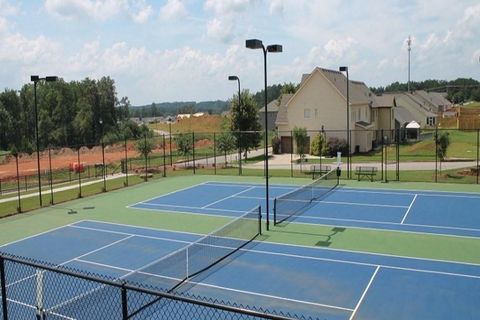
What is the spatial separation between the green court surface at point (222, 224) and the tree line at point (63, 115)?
190 ft

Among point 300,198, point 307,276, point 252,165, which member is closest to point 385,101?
point 252,165

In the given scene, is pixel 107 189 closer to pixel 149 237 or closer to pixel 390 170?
pixel 149 237

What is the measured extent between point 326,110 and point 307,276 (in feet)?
126

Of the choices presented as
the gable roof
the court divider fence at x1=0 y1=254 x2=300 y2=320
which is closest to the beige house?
the gable roof

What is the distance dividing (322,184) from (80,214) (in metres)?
13.3

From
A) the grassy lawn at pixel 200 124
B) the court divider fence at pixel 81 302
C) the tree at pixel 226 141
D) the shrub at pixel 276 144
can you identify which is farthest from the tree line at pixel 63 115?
the court divider fence at pixel 81 302

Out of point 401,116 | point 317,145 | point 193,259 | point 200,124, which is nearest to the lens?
point 193,259

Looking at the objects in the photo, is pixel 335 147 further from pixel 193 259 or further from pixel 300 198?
pixel 193 259

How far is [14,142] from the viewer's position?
83750 mm

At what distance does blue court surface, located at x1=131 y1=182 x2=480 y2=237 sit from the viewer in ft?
65.7

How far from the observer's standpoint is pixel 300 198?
81.9ft

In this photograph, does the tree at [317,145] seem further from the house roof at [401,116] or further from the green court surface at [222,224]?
the house roof at [401,116]

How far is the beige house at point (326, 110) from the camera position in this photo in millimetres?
50250

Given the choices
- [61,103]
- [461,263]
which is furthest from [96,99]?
[461,263]
